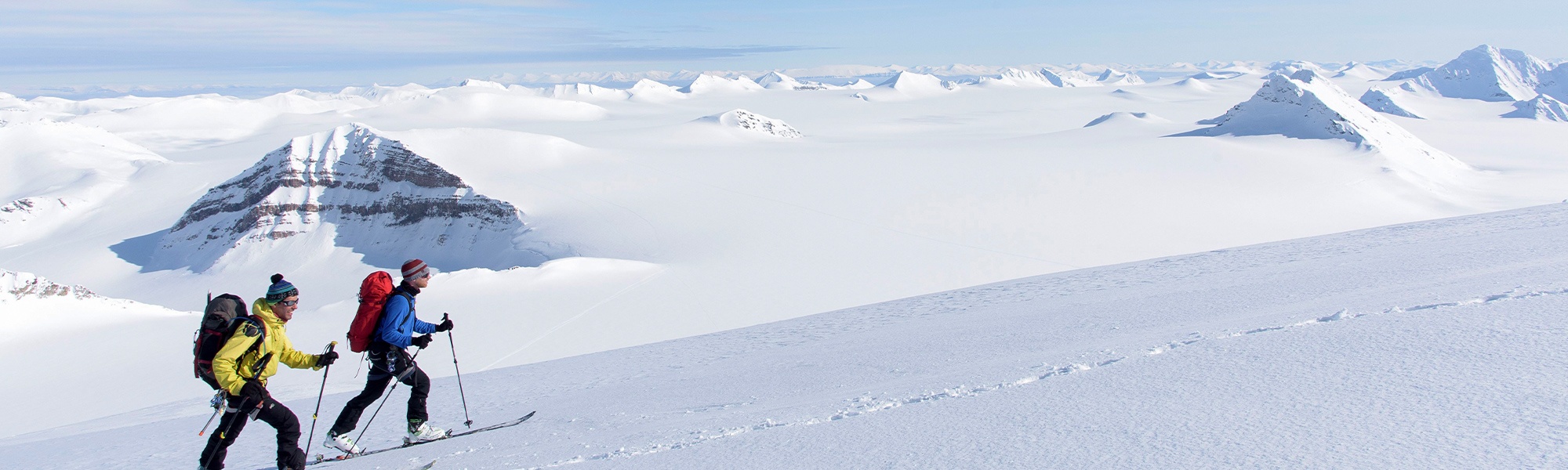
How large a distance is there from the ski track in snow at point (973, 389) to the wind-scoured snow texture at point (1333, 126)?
156 ft

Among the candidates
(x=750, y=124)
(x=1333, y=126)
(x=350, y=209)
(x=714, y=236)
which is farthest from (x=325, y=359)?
(x=750, y=124)

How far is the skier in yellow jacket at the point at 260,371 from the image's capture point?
5.28 metres

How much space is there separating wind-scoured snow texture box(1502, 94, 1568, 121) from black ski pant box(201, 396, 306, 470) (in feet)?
611

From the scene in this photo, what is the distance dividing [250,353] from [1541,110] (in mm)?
196483

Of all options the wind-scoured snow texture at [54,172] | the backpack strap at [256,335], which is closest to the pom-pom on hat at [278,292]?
the backpack strap at [256,335]

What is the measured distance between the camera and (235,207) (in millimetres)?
63312

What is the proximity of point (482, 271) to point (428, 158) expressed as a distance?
34.8 metres

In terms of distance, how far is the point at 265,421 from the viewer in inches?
221

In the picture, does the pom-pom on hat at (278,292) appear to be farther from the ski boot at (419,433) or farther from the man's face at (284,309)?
the ski boot at (419,433)

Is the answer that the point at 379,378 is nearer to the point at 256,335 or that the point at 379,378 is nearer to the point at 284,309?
the point at 284,309

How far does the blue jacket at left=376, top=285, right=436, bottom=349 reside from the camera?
19.9 ft

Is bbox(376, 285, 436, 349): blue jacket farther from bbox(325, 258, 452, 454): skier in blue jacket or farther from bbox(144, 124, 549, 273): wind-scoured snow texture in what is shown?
bbox(144, 124, 549, 273): wind-scoured snow texture

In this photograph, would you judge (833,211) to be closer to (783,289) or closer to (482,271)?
(783,289)

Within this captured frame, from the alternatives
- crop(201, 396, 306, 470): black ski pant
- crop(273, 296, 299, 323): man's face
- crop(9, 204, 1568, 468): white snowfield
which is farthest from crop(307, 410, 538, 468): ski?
crop(273, 296, 299, 323): man's face
